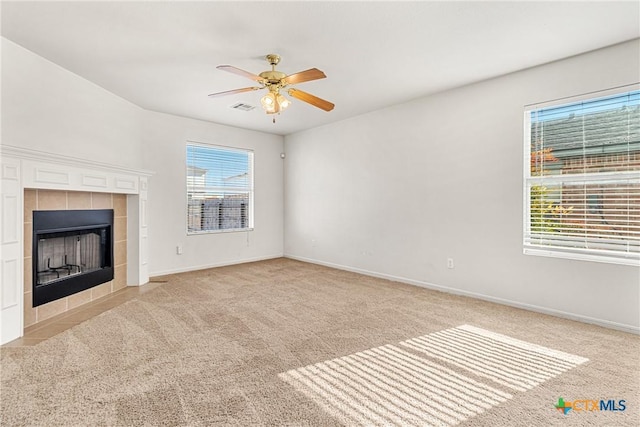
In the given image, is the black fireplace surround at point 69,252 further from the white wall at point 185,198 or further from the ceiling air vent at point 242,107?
the ceiling air vent at point 242,107

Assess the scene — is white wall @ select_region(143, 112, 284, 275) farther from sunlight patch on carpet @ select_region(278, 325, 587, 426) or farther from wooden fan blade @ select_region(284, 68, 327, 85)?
sunlight patch on carpet @ select_region(278, 325, 587, 426)

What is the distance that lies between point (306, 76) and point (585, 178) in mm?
2894

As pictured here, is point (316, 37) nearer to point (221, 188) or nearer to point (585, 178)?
point (585, 178)

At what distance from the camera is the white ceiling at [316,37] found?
240cm

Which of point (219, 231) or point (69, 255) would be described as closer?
point (69, 255)

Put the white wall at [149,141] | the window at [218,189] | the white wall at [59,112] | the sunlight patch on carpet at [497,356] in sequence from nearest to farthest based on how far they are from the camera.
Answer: the sunlight patch on carpet at [497,356], the white wall at [59,112], the white wall at [149,141], the window at [218,189]

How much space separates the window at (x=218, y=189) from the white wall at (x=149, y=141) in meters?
0.16

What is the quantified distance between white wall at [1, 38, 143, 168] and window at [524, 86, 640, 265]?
195 inches

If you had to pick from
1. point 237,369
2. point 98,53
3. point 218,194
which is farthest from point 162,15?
point 218,194

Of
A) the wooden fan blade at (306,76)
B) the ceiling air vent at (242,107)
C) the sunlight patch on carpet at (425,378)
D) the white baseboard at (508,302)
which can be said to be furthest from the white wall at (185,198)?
the sunlight patch on carpet at (425,378)

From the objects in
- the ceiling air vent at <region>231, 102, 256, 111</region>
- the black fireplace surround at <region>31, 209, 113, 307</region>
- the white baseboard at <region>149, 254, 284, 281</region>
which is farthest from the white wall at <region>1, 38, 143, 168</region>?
the white baseboard at <region>149, 254, 284, 281</region>

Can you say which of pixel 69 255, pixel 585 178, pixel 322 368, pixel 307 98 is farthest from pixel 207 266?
pixel 585 178

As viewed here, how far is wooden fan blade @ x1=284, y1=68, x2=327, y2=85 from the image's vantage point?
2.59 meters

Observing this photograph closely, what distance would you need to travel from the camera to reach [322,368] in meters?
2.30
